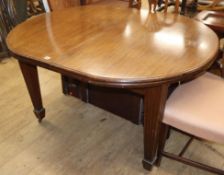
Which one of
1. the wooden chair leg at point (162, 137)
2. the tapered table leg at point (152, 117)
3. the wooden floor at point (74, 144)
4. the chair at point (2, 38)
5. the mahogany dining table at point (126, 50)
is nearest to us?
the mahogany dining table at point (126, 50)

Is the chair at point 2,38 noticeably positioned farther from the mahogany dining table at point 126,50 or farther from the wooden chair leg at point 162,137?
the wooden chair leg at point 162,137

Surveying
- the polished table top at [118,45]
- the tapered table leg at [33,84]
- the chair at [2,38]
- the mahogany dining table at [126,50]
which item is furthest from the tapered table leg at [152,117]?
the chair at [2,38]

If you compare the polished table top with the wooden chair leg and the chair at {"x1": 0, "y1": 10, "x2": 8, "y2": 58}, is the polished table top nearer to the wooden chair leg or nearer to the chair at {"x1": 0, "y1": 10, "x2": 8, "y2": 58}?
the wooden chair leg

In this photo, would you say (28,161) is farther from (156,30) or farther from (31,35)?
(156,30)

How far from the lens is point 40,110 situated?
186cm

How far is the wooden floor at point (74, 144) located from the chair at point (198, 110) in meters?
0.30

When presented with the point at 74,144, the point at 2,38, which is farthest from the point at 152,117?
the point at 2,38

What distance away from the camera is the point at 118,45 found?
1.27 metres

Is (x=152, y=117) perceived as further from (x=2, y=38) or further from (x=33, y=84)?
(x=2, y=38)

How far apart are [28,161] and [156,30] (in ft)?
3.86

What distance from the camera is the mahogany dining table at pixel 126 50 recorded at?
1052 mm

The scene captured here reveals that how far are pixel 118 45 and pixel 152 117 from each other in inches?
16.5

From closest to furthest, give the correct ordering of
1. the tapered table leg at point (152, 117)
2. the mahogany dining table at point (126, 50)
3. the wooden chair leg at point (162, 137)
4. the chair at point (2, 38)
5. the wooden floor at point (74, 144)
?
the mahogany dining table at point (126, 50) → the tapered table leg at point (152, 117) → the wooden chair leg at point (162, 137) → the wooden floor at point (74, 144) → the chair at point (2, 38)

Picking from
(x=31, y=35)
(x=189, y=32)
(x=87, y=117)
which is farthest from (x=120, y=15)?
(x=87, y=117)
